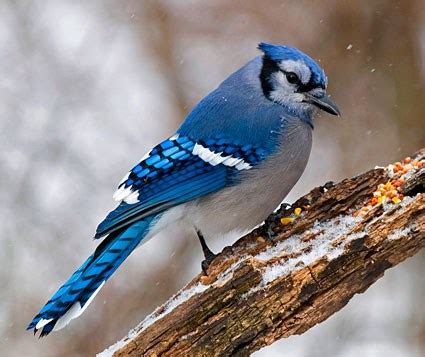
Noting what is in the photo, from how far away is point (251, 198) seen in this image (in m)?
3.22

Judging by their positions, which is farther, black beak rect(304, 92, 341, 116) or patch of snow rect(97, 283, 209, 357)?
black beak rect(304, 92, 341, 116)

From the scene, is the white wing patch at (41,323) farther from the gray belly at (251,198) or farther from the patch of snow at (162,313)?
the gray belly at (251,198)

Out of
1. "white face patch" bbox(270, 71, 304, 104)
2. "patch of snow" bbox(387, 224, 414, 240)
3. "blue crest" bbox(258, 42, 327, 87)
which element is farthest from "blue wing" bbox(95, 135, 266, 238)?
"patch of snow" bbox(387, 224, 414, 240)

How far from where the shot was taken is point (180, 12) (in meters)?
4.74

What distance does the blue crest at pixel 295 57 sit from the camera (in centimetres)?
327

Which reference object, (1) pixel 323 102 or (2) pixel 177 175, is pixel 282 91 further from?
(2) pixel 177 175

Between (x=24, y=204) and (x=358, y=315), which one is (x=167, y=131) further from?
(x=358, y=315)

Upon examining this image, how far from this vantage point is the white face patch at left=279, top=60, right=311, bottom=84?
10.7 ft

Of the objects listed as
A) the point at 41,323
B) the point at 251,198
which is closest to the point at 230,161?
the point at 251,198

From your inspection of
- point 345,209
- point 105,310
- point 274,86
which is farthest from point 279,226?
point 105,310

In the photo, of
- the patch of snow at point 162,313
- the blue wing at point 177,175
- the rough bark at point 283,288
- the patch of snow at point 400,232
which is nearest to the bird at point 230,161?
the blue wing at point 177,175

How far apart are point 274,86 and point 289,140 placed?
21 centimetres

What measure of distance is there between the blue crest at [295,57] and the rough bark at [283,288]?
538 millimetres

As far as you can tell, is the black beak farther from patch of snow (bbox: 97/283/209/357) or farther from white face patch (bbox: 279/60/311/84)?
patch of snow (bbox: 97/283/209/357)
